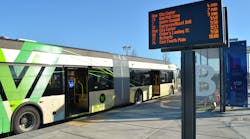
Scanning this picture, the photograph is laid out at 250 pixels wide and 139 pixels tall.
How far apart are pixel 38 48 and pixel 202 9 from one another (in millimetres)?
5626

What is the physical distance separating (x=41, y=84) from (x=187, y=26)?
5338 mm

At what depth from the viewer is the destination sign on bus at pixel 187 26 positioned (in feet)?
14.1

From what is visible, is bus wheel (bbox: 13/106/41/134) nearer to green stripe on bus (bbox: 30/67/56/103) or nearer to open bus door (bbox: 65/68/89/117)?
green stripe on bus (bbox: 30/67/56/103)

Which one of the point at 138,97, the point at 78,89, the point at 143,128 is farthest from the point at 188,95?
the point at 138,97

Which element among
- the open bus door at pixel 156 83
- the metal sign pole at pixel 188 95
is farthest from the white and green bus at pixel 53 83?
the metal sign pole at pixel 188 95

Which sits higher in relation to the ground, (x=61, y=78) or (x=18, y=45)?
(x=18, y=45)

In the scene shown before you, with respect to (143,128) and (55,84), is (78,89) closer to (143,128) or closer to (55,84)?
(55,84)

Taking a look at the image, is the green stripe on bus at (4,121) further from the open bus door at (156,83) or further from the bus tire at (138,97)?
the open bus door at (156,83)

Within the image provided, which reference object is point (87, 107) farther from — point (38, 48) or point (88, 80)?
point (38, 48)

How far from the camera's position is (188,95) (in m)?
4.73

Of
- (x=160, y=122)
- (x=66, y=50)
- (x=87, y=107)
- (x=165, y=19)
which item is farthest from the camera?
(x=87, y=107)

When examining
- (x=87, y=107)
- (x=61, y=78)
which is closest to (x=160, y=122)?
(x=87, y=107)

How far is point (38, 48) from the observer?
801cm

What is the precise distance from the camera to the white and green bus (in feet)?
22.9
